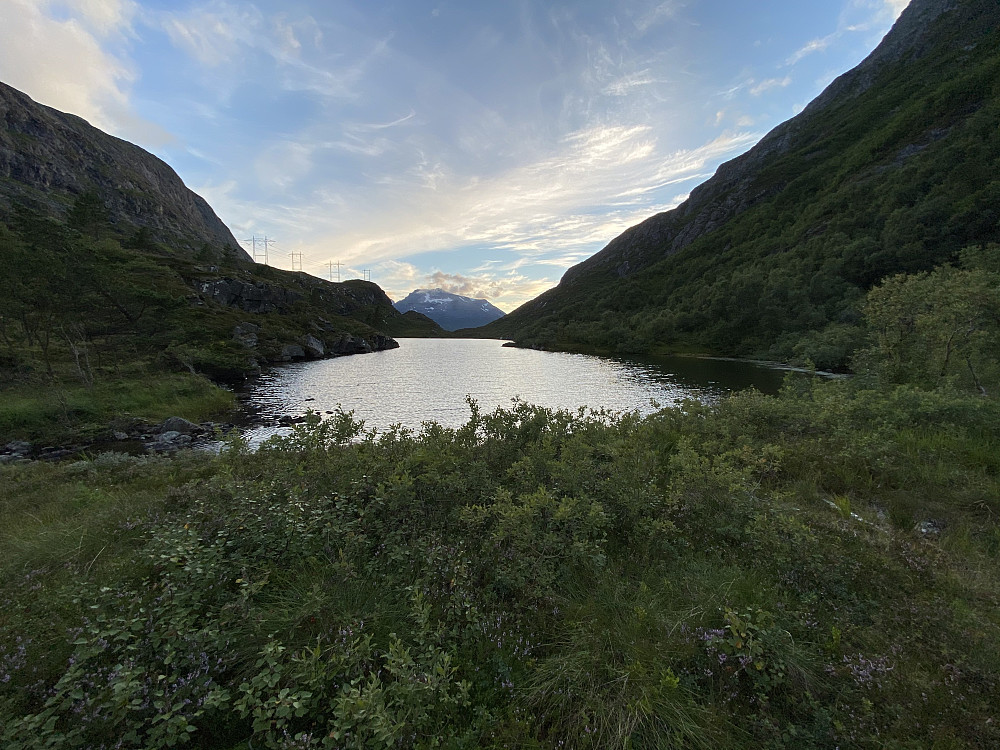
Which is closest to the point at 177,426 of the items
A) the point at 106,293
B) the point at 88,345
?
the point at 106,293

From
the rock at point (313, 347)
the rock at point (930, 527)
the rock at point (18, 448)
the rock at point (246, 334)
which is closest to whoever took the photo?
the rock at point (930, 527)

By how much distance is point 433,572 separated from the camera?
536cm

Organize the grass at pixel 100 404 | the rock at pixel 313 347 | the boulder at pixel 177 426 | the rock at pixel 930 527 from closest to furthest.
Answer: the rock at pixel 930 527 < the grass at pixel 100 404 < the boulder at pixel 177 426 < the rock at pixel 313 347

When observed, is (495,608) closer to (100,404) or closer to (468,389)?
(100,404)

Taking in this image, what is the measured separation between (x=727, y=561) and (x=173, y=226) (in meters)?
262

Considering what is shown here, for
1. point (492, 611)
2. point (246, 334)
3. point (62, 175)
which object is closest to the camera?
point (492, 611)

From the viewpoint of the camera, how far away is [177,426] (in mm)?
24984

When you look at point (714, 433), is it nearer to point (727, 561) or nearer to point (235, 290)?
point (727, 561)

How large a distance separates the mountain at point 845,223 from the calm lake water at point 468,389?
19.6 m

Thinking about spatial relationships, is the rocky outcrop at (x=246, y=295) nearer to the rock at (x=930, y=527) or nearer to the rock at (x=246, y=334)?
the rock at (x=246, y=334)

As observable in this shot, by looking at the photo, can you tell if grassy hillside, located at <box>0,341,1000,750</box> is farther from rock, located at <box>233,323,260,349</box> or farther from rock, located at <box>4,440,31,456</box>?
rock, located at <box>233,323,260,349</box>

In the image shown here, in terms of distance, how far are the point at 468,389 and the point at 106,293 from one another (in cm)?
3879

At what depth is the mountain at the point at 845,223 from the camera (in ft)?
265

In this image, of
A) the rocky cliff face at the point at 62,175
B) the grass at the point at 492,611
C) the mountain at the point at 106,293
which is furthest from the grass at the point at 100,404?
the rocky cliff face at the point at 62,175
